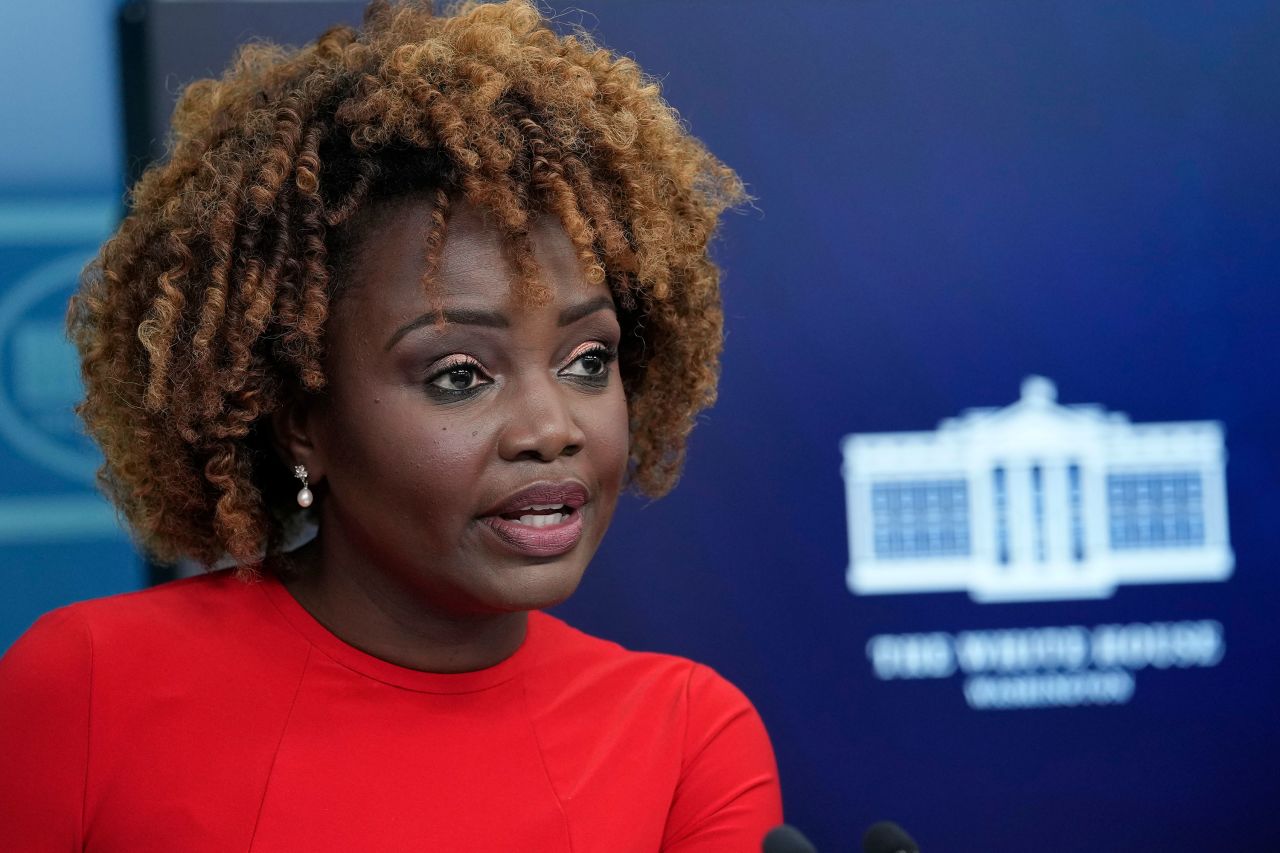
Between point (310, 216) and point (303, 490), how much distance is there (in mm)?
289

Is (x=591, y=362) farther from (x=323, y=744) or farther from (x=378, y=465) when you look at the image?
(x=323, y=744)

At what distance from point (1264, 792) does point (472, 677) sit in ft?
4.32

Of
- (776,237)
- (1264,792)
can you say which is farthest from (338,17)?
(1264,792)

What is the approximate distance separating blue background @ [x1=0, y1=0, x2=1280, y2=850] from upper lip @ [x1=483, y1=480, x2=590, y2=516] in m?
0.73

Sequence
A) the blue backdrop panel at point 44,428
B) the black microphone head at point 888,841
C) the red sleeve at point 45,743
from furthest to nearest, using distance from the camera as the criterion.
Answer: the blue backdrop panel at point 44,428, the red sleeve at point 45,743, the black microphone head at point 888,841

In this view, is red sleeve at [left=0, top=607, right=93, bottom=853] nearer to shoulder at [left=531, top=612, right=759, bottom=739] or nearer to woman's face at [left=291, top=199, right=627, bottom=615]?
woman's face at [left=291, top=199, right=627, bottom=615]

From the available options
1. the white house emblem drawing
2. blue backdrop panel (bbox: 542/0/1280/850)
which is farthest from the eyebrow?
the white house emblem drawing

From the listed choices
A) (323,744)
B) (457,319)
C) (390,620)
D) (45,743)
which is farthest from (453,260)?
(45,743)

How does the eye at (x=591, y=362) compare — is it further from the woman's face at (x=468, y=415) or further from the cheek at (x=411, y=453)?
the cheek at (x=411, y=453)

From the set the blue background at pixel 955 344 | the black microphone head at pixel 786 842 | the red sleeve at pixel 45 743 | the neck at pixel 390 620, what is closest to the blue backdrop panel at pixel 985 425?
the blue background at pixel 955 344

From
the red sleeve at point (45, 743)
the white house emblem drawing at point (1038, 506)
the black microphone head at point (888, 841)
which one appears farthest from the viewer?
the white house emblem drawing at point (1038, 506)

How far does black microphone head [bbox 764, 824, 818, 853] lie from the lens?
105 centimetres

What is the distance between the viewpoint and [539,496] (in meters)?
1.43

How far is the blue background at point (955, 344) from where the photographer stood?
2.18 m
